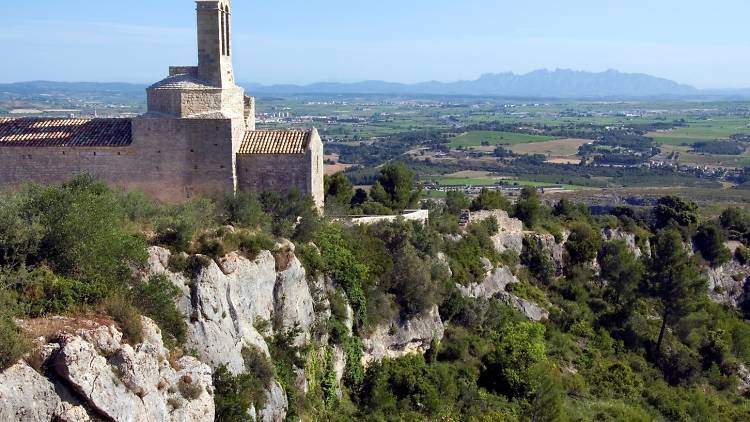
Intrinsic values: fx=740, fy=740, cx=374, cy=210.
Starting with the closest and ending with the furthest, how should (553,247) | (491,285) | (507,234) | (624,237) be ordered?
(491,285)
(507,234)
(553,247)
(624,237)

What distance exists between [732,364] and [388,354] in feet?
57.8

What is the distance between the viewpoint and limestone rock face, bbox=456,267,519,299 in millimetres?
27609

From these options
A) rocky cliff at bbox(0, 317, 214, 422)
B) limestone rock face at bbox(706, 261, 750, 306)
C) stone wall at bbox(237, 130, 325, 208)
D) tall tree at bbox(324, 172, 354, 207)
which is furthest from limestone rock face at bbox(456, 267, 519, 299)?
rocky cliff at bbox(0, 317, 214, 422)

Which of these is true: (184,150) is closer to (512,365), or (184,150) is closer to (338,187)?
(338,187)

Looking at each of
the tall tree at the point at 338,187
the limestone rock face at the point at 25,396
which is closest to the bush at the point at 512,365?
the tall tree at the point at 338,187

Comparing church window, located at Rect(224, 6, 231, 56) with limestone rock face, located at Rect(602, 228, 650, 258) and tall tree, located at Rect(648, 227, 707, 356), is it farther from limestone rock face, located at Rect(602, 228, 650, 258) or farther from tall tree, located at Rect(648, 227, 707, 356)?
limestone rock face, located at Rect(602, 228, 650, 258)

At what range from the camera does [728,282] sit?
131ft

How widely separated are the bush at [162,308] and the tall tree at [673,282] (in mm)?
23248

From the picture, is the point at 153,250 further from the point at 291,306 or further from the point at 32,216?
the point at 291,306

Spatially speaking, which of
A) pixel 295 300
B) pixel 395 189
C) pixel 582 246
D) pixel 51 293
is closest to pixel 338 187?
pixel 395 189

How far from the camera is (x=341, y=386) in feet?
64.2

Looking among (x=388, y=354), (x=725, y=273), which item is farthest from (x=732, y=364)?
(x=388, y=354)

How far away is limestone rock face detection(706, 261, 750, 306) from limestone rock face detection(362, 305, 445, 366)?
20902mm

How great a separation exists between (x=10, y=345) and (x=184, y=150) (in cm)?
1349
